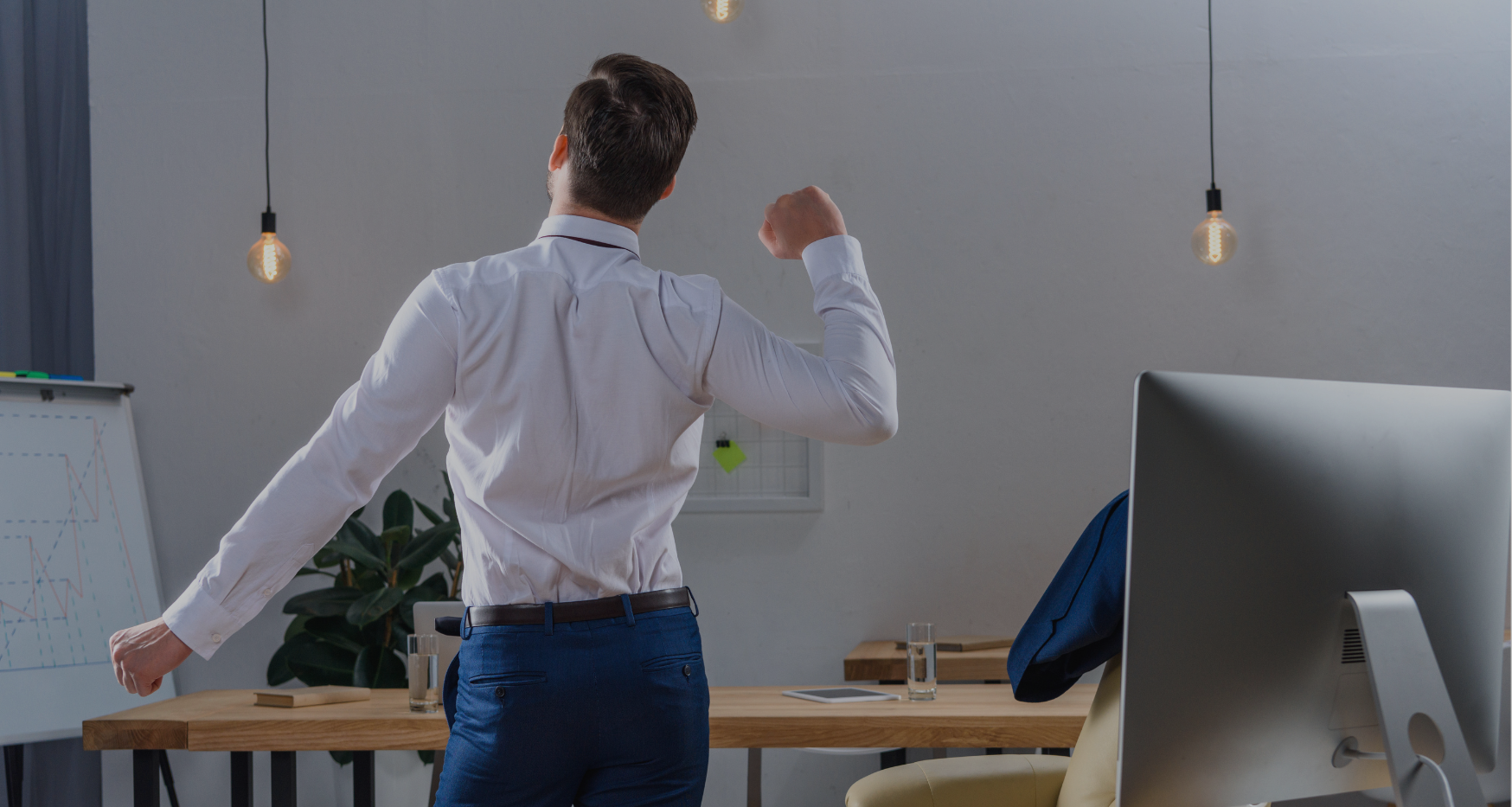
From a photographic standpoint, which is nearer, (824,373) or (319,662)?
(824,373)

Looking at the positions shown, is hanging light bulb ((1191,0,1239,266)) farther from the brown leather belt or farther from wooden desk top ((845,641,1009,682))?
the brown leather belt

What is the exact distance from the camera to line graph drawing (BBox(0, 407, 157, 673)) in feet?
10.0

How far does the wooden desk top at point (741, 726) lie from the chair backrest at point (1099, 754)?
0.56 feet

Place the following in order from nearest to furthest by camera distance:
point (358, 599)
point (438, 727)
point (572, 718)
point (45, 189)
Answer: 1. point (572, 718)
2. point (438, 727)
3. point (358, 599)
4. point (45, 189)

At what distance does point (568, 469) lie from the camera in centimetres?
114

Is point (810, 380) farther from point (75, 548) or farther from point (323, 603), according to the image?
point (75, 548)

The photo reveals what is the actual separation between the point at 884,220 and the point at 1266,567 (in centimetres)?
Result: 284

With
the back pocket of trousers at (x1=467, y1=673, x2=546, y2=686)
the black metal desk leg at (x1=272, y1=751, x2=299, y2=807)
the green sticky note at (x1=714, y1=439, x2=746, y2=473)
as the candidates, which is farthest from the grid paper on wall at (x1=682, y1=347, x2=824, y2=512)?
the back pocket of trousers at (x1=467, y1=673, x2=546, y2=686)

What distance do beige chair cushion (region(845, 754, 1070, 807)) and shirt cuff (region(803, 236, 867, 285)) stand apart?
0.91 meters

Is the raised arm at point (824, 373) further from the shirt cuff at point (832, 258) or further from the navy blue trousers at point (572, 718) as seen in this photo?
the navy blue trousers at point (572, 718)

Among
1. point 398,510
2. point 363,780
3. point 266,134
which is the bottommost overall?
point 363,780

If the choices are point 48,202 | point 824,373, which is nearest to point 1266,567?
point 824,373

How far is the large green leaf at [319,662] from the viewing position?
3.27m

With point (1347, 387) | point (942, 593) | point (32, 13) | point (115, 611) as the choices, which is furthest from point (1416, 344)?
point (32, 13)
